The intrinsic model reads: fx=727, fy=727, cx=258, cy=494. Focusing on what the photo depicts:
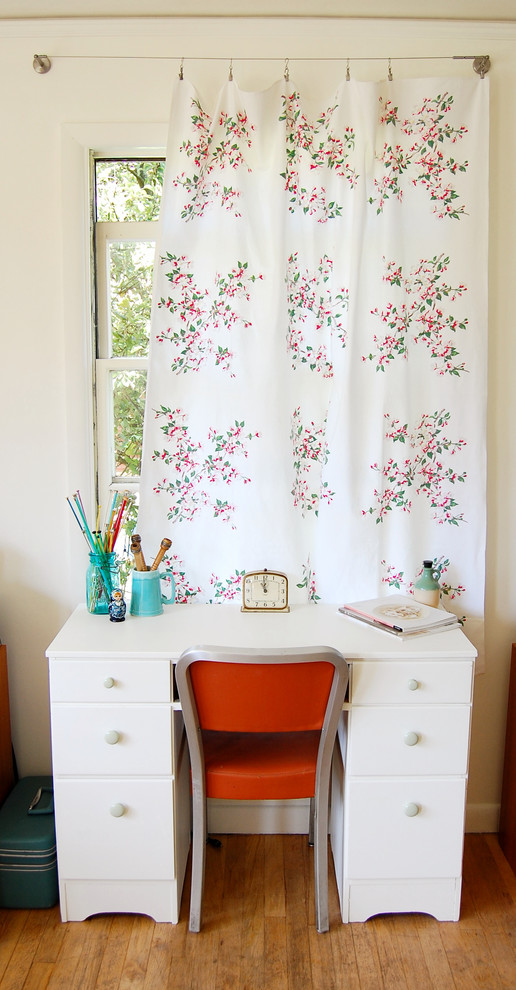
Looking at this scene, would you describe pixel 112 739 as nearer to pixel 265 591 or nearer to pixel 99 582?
pixel 99 582

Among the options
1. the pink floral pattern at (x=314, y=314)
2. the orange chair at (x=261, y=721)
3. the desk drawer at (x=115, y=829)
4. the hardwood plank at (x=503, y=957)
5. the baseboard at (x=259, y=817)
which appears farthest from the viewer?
the baseboard at (x=259, y=817)

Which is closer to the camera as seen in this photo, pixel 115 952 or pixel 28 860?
pixel 115 952

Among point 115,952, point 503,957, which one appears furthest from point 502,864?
point 115,952

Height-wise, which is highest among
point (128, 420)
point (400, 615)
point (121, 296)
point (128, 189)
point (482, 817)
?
point (128, 189)

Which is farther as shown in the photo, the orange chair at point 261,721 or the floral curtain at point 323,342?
the floral curtain at point 323,342

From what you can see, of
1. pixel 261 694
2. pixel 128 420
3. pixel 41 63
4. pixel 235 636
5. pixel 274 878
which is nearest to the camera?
pixel 261 694

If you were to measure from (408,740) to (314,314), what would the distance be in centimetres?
122

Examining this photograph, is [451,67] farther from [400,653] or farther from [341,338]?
[400,653]

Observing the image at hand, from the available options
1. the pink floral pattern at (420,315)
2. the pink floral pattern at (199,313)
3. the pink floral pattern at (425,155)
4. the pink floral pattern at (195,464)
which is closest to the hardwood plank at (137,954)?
the pink floral pattern at (195,464)

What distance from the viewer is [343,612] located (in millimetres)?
2111

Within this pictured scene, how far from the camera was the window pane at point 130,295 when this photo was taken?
2.25 m

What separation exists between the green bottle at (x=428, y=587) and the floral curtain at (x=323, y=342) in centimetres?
9

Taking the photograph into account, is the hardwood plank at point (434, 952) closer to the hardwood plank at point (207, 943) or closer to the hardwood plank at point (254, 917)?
the hardwood plank at point (254, 917)

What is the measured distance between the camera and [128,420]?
2.30m
